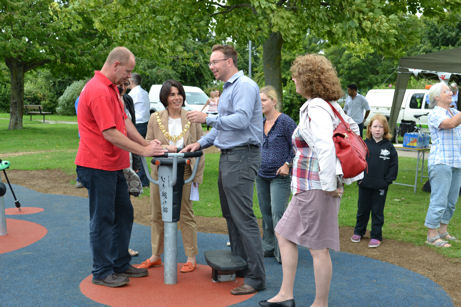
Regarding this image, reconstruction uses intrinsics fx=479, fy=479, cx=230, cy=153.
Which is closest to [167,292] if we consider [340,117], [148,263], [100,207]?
[148,263]

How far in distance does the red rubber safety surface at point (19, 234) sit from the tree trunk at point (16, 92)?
18.4 m

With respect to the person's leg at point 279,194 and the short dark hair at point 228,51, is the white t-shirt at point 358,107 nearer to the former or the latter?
the person's leg at point 279,194

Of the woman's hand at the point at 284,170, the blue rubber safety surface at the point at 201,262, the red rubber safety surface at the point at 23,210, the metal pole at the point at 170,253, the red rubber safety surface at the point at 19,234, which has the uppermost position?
the woman's hand at the point at 284,170

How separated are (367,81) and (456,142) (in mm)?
39676

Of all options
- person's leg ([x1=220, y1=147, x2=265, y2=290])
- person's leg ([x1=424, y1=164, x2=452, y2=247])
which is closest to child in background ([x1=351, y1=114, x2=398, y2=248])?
person's leg ([x1=424, y1=164, x2=452, y2=247])

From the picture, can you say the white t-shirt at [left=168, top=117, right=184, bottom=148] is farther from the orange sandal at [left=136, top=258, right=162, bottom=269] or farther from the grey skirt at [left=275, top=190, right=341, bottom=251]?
the grey skirt at [left=275, top=190, right=341, bottom=251]

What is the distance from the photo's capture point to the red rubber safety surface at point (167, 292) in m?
3.95

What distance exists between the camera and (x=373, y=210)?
5.76 m

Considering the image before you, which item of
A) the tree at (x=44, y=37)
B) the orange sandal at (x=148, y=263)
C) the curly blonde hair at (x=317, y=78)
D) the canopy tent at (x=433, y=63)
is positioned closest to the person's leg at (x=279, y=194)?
the orange sandal at (x=148, y=263)

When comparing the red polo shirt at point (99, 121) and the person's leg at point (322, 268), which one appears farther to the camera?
the red polo shirt at point (99, 121)

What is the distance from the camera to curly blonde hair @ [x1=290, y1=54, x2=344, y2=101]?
3443mm

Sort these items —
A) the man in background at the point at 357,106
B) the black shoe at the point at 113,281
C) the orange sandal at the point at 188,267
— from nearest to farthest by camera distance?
the black shoe at the point at 113,281 < the orange sandal at the point at 188,267 < the man in background at the point at 357,106

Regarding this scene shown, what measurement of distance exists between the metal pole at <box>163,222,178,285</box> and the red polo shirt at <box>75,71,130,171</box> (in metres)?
0.71

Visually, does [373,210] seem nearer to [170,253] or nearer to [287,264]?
[287,264]
